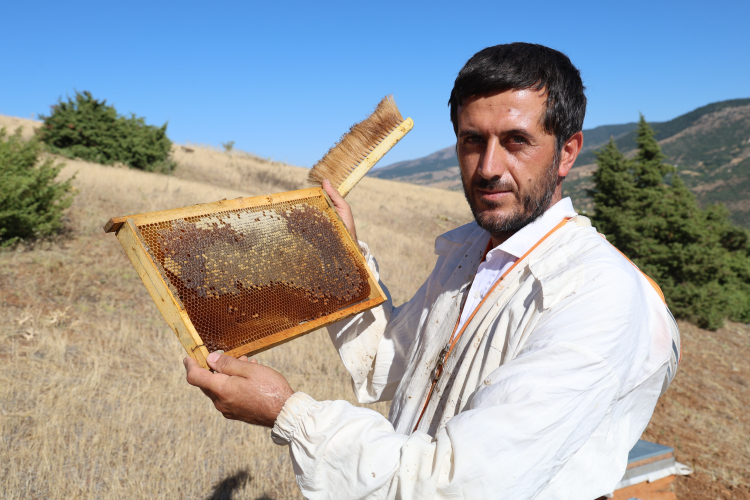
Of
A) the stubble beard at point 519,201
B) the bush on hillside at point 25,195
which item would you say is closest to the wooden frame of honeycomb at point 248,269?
the stubble beard at point 519,201

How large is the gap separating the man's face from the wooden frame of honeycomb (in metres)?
0.69

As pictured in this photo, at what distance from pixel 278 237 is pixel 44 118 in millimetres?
22337

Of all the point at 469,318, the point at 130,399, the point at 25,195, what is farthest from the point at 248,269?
the point at 25,195

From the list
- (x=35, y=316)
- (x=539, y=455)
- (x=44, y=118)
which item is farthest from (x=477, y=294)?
(x=44, y=118)

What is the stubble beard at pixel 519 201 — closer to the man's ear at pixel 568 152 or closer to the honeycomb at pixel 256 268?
the man's ear at pixel 568 152

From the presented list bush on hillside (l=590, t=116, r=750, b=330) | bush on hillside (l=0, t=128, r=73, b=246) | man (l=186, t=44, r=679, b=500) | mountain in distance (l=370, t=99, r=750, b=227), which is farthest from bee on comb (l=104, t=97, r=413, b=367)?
mountain in distance (l=370, t=99, r=750, b=227)

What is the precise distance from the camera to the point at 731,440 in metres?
6.27

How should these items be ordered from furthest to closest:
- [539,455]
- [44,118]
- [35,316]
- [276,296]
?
[44,118] < [35,316] < [276,296] < [539,455]

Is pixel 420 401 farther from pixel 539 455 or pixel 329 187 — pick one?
pixel 329 187

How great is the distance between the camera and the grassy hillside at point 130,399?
12.6ft

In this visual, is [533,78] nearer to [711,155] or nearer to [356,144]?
[356,144]

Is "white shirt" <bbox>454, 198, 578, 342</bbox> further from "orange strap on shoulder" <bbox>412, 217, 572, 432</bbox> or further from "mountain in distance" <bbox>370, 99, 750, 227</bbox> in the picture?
"mountain in distance" <bbox>370, 99, 750, 227</bbox>

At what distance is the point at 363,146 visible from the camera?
2.53 metres

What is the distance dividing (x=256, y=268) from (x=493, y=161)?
43.0 inches
